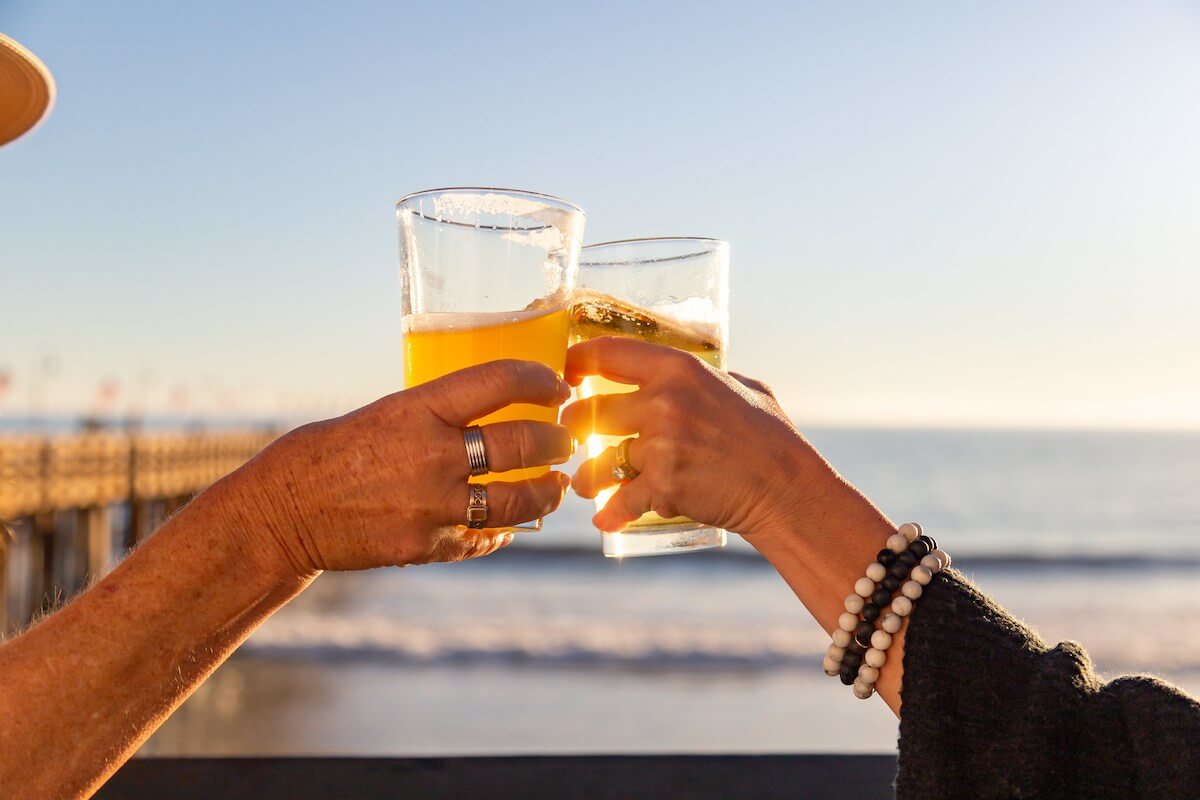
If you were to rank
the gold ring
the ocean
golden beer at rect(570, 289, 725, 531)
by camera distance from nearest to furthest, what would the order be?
the gold ring, golden beer at rect(570, 289, 725, 531), the ocean

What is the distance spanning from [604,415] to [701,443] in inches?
7.1

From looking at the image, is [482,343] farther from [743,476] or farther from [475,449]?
[743,476]

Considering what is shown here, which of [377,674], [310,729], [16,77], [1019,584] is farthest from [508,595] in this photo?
[16,77]

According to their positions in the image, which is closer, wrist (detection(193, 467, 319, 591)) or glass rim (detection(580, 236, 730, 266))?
wrist (detection(193, 467, 319, 591))

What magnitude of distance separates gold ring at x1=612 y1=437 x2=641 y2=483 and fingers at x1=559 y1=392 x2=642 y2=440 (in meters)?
0.02

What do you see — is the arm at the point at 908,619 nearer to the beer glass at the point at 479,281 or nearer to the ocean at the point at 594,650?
the beer glass at the point at 479,281

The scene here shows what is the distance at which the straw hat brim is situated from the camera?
6.86ft

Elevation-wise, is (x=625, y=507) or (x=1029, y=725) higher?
(x=625, y=507)

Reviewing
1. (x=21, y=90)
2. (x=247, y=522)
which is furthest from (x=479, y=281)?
(x=21, y=90)

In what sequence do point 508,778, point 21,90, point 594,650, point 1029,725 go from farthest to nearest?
1. point 594,650
2. point 21,90
3. point 508,778
4. point 1029,725

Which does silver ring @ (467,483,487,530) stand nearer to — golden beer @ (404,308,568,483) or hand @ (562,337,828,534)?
golden beer @ (404,308,568,483)

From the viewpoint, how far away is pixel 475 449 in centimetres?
134

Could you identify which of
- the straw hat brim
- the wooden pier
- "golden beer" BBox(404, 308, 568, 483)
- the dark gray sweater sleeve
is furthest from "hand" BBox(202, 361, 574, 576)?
the wooden pier

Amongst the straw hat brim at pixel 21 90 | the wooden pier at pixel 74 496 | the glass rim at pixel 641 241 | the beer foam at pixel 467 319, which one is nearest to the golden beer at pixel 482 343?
the beer foam at pixel 467 319
